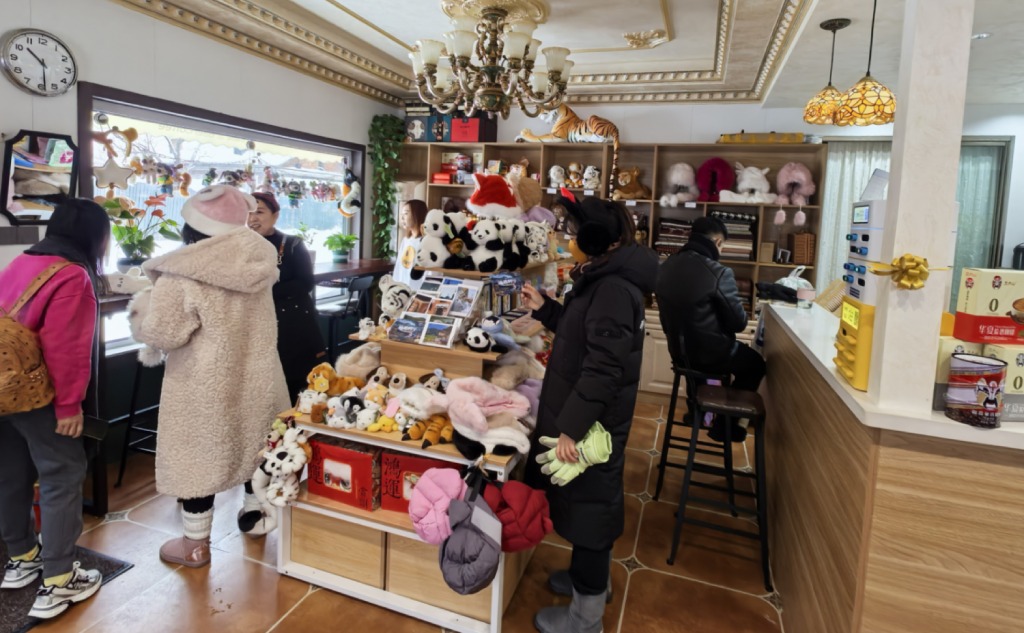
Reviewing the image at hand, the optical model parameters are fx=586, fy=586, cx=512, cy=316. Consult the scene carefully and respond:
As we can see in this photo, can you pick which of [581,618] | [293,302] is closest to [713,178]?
[293,302]

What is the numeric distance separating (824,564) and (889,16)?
2590 millimetres

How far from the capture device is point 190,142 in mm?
3701

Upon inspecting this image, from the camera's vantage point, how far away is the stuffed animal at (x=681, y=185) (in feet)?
15.9

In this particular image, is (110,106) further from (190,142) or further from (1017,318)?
(1017,318)

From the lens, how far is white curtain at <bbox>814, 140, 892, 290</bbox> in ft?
15.4

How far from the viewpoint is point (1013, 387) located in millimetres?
1358

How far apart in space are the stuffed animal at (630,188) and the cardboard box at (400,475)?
3480 mm

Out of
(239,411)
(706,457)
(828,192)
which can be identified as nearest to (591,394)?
(239,411)

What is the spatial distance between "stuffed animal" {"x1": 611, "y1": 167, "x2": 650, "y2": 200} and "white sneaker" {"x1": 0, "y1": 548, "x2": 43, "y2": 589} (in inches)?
171

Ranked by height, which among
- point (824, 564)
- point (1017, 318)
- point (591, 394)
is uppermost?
point (1017, 318)

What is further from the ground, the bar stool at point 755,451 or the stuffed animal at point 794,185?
the stuffed animal at point 794,185

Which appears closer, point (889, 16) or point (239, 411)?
point (239, 411)

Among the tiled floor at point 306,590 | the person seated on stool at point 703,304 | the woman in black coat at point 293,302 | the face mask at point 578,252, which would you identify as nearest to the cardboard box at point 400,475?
the tiled floor at point 306,590

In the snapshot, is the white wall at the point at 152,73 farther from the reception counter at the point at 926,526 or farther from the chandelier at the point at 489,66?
the reception counter at the point at 926,526
